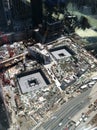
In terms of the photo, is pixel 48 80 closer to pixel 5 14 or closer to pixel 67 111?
pixel 67 111

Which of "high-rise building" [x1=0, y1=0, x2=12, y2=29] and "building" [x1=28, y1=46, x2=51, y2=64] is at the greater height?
"high-rise building" [x1=0, y1=0, x2=12, y2=29]

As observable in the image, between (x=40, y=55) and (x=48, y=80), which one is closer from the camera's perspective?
(x=48, y=80)

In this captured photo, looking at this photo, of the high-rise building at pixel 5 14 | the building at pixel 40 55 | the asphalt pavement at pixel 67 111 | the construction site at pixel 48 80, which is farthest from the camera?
the high-rise building at pixel 5 14

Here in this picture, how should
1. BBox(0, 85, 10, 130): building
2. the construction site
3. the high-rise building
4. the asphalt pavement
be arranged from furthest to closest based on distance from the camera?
the high-rise building, the construction site, the asphalt pavement, BBox(0, 85, 10, 130): building

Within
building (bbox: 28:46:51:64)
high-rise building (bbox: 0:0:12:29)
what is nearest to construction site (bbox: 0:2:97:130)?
building (bbox: 28:46:51:64)

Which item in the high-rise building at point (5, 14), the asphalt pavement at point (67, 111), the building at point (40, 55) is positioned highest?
the high-rise building at point (5, 14)

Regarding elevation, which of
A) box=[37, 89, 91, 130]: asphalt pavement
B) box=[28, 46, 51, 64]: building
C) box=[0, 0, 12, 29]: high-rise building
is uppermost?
box=[0, 0, 12, 29]: high-rise building

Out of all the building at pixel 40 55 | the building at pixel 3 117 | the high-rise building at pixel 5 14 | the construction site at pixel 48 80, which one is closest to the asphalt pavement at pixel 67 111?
the construction site at pixel 48 80

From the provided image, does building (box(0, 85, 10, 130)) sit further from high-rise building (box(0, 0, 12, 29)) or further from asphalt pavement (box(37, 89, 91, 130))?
high-rise building (box(0, 0, 12, 29))

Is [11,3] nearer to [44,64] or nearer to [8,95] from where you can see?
[44,64]

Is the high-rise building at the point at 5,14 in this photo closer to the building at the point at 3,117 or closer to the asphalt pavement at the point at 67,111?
the building at the point at 3,117

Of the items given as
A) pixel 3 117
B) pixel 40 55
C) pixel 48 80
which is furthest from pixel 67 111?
pixel 40 55

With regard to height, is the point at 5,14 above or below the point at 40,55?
above

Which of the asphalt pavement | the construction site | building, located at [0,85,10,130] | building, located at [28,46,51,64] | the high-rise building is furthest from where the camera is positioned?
the high-rise building
